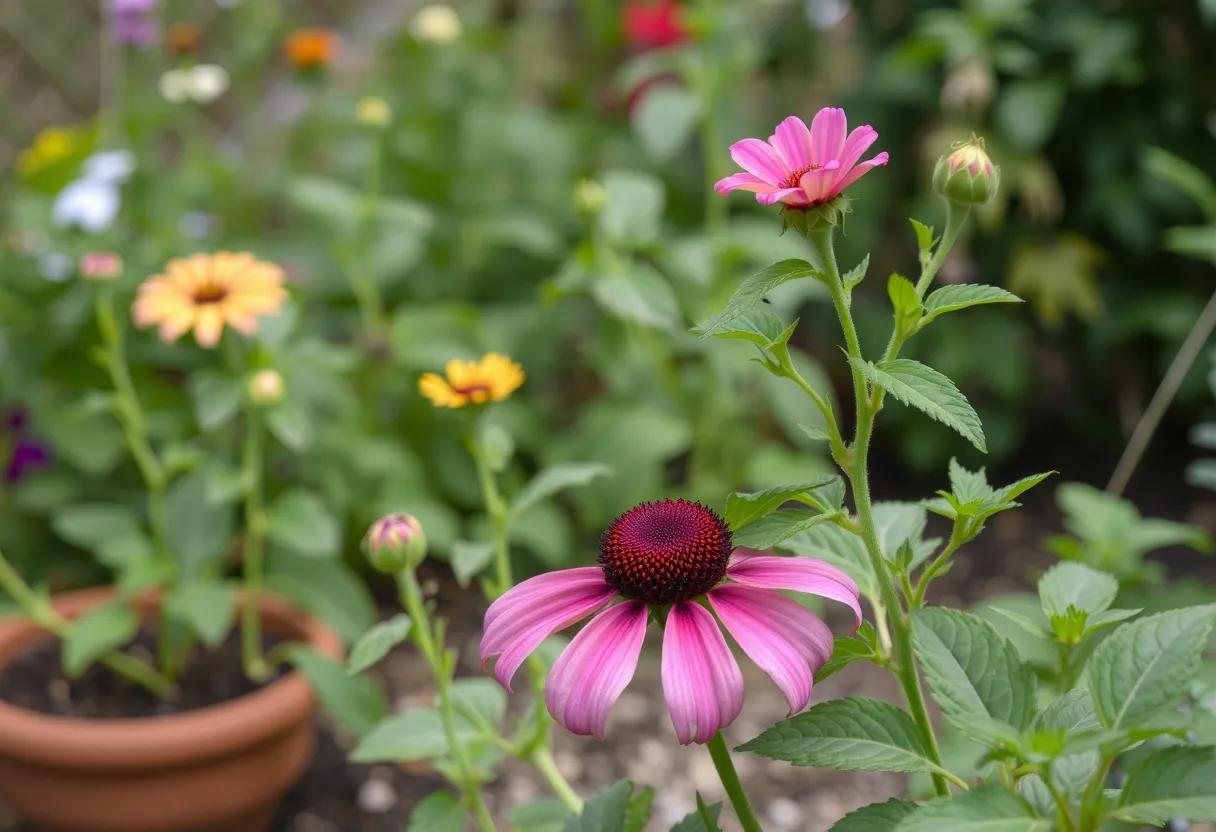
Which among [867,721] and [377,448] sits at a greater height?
[867,721]

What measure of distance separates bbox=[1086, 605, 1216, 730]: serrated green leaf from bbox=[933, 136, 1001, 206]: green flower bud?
8.3 inches

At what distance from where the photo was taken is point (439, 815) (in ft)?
2.75

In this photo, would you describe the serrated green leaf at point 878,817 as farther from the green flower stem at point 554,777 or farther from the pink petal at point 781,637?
the green flower stem at point 554,777

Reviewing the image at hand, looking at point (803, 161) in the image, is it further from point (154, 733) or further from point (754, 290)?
point (154, 733)

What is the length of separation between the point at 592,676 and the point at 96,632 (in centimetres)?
87

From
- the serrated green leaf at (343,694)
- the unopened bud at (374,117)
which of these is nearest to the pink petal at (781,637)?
the serrated green leaf at (343,694)

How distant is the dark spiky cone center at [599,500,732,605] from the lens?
0.58 metres

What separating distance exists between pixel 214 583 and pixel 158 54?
1.59 meters

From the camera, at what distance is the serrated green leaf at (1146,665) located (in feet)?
1.69

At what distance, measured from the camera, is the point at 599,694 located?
54 cm

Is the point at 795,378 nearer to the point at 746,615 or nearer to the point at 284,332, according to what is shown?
the point at 746,615

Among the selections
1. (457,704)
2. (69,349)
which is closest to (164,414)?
(69,349)

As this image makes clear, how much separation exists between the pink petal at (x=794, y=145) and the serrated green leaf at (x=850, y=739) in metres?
0.24

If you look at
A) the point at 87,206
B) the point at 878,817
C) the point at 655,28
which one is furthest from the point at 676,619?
the point at 655,28
